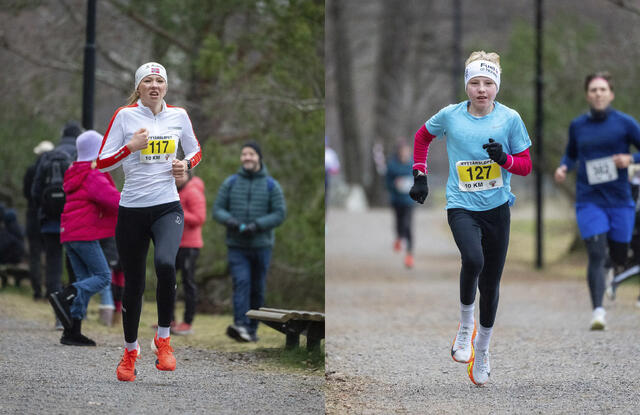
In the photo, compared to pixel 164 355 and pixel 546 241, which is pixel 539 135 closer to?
pixel 546 241

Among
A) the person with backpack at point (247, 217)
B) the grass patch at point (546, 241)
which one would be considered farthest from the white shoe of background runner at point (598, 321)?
the grass patch at point (546, 241)

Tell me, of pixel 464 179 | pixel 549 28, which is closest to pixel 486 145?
pixel 464 179

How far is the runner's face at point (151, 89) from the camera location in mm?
6535

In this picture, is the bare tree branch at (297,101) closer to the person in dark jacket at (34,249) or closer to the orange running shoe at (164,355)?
the person in dark jacket at (34,249)

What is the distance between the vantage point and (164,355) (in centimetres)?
675

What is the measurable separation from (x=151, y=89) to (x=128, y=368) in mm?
1677

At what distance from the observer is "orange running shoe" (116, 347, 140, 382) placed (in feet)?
22.1

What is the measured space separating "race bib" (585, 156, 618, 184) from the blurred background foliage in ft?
10.7

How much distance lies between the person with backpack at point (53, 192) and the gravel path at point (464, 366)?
261 cm

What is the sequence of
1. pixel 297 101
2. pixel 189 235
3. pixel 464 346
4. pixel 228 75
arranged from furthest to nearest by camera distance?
pixel 228 75 → pixel 297 101 → pixel 189 235 → pixel 464 346

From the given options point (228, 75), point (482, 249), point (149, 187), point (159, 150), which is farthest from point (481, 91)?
point (228, 75)

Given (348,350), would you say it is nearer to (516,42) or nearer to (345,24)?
(516,42)

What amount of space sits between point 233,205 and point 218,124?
237 centimetres

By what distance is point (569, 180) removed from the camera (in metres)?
19.1
